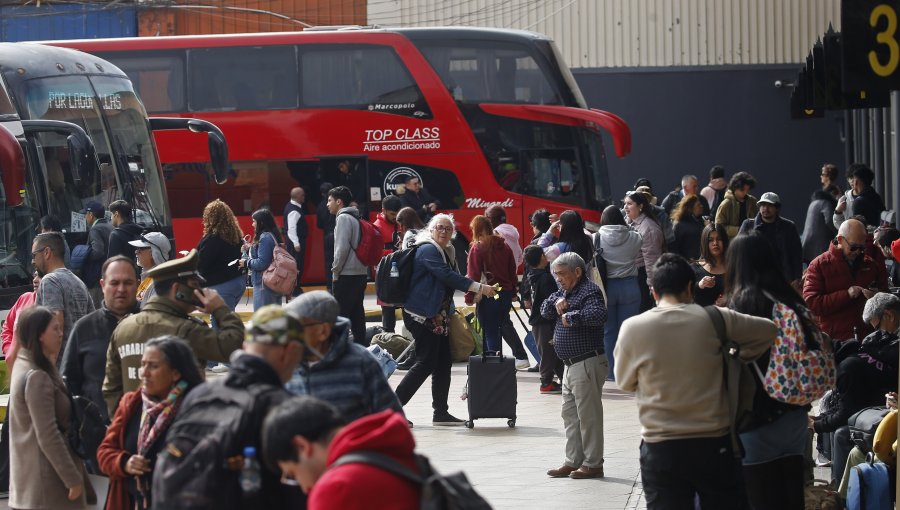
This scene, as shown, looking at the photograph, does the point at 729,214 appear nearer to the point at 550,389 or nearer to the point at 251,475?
the point at 550,389

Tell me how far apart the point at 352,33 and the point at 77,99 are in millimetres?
7766

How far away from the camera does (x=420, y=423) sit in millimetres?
11828

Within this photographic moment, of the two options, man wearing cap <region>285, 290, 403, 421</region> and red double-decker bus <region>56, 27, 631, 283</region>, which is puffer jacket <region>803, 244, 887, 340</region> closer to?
man wearing cap <region>285, 290, 403, 421</region>

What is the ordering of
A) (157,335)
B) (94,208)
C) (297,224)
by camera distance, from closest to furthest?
1. (157,335)
2. (94,208)
3. (297,224)

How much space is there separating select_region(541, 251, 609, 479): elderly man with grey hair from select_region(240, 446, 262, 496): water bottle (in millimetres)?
5151

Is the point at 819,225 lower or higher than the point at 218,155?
lower

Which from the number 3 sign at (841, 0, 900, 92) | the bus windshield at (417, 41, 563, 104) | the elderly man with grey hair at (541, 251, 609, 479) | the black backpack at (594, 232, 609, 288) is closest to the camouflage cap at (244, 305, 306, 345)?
the number 3 sign at (841, 0, 900, 92)

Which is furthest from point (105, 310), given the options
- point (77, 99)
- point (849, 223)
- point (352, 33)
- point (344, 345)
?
point (352, 33)

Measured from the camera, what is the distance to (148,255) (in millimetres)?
12414

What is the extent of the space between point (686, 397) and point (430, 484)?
8.96 feet

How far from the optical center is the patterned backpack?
643 centimetres

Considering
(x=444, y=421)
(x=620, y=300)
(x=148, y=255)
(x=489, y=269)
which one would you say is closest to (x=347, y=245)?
(x=489, y=269)

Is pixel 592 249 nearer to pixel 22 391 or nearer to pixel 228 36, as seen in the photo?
pixel 22 391

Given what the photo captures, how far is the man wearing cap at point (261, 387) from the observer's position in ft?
14.6
